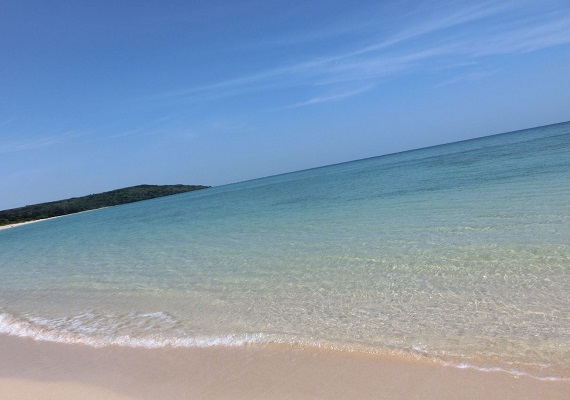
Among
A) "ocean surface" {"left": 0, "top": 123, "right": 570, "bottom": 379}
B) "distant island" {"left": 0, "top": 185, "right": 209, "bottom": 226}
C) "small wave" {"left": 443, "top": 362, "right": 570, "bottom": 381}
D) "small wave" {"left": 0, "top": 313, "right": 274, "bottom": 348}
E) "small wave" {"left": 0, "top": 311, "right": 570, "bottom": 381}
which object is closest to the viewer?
"small wave" {"left": 443, "top": 362, "right": 570, "bottom": 381}

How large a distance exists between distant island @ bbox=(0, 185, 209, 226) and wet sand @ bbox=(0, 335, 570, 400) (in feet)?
287

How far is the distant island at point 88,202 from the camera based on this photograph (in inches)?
3391

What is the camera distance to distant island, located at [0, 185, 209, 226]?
86.1m

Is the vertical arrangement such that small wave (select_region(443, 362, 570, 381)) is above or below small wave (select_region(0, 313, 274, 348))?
below

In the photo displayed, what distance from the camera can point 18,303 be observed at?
30.0ft

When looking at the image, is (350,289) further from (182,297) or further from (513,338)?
(182,297)

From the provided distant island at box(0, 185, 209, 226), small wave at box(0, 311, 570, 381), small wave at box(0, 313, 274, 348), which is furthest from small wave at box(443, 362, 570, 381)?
distant island at box(0, 185, 209, 226)

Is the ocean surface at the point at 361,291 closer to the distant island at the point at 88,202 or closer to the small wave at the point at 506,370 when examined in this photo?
the small wave at the point at 506,370

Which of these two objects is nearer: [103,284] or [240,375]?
[240,375]

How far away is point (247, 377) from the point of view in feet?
13.9

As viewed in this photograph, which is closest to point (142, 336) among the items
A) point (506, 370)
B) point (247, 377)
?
point (247, 377)

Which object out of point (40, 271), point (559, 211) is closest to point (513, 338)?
point (559, 211)

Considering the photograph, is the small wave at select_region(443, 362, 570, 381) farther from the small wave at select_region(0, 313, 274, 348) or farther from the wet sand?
the small wave at select_region(0, 313, 274, 348)

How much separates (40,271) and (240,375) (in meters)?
12.0
